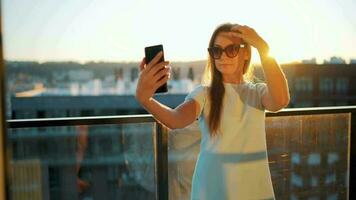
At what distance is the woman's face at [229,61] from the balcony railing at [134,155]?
74 centimetres

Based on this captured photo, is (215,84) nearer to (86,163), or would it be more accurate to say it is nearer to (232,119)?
(232,119)

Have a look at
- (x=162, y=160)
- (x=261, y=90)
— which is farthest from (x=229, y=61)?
(x=162, y=160)

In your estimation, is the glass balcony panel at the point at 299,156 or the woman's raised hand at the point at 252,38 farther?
the glass balcony panel at the point at 299,156

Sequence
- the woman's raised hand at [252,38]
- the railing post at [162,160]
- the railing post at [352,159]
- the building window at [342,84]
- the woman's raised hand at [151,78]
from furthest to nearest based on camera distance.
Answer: the building window at [342,84] → the railing post at [352,159] → the railing post at [162,160] → the woman's raised hand at [252,38] → the woman's raised hand at [151,78]

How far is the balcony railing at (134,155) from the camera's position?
6.46 ft

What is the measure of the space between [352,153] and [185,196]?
111 cm

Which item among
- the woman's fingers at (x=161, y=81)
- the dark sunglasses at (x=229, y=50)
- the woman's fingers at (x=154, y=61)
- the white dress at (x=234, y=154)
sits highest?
the dark sunglasses at (x=229, y=50)

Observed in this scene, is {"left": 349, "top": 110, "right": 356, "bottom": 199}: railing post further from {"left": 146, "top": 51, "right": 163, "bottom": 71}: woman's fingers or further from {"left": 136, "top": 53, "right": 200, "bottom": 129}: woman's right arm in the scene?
{"left": 146, "top": 51, "right": 163, "bottom": 71}: woman's fingers

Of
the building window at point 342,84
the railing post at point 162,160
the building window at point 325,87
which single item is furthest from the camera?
the building window at point 325,87

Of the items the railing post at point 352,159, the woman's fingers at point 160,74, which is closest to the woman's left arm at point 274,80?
the woman's fingers at point 160,74

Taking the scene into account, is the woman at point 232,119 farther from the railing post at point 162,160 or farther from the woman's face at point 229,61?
the railing post at point 162,160

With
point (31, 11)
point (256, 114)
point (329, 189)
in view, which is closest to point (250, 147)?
point (256, 114)

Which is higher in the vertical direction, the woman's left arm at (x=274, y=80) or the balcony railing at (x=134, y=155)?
the woman's left arm at (x=274, y=80)

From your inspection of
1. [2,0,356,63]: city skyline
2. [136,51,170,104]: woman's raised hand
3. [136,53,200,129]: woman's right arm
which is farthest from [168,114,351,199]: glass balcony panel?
[136,51,170,104]: woman's raised hand
